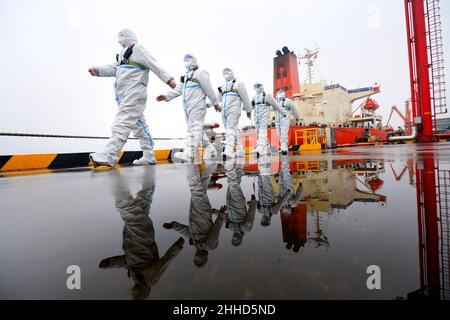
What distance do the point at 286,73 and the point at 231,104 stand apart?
31.6 feet

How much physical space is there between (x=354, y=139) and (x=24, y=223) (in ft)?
47.2

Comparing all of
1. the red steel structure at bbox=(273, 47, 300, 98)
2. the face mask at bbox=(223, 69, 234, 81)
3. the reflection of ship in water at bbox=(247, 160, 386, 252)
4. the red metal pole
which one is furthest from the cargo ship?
the reflection of ship in water at bbox=(247, 160, 386, 252)

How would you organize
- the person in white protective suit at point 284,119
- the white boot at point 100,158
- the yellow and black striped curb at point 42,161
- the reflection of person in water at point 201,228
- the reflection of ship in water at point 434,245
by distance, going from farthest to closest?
the person in white protective suit at point 284,119 → the yellow and black striped curb at point 42,161 → the white boot at point 100,158 → the reflection of person in water at point 201,228 → the reflection of ship in water at point 434,245

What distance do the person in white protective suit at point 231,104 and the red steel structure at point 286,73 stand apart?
8.72m

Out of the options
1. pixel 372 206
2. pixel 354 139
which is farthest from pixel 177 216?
pixel 354 139

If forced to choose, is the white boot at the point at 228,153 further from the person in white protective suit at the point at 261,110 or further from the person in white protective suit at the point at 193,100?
the person in white protective suit at the point at 261,110

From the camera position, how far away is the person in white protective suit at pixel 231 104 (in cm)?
438

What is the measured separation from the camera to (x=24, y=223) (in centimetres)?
67

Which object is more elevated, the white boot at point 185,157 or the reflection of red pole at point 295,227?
the white boot at point 185,157

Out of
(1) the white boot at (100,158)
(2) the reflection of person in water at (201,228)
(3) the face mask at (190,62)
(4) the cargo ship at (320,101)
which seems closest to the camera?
(2) the reflection of person in water at (201,228)

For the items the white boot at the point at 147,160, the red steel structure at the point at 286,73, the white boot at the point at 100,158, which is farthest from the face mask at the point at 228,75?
the red steel structure at the point at 286,73

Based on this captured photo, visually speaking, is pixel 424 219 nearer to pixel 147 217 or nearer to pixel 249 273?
pixel 249 273
